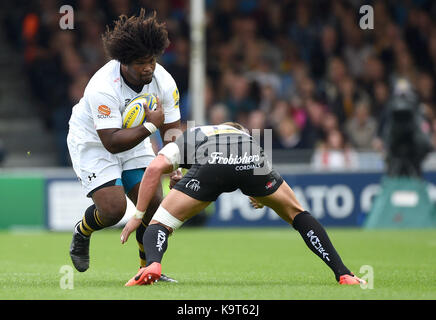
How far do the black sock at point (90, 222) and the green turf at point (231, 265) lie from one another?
44cm

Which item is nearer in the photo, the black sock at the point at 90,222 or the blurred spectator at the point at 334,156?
the black sock at the point at 90,222

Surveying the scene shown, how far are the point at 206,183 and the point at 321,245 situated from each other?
3.52 ft

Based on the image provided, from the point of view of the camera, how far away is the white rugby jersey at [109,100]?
782cm

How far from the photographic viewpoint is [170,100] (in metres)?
8.23

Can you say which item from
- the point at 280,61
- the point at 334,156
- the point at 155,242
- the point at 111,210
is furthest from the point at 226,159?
the point at 280,61

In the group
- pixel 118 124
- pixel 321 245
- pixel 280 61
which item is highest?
pixel 280 61

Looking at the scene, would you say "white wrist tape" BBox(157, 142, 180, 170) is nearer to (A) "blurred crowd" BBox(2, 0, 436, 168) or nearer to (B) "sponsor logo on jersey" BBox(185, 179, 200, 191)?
(B) "sponsor logo on jersey" BBox(185, 179, 200, 191)

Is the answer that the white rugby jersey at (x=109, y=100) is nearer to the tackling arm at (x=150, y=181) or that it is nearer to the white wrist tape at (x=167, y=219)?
the tackling arm at (x=150, y=181)

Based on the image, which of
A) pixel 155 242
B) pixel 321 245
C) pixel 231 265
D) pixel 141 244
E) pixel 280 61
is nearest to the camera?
pixel 155 242

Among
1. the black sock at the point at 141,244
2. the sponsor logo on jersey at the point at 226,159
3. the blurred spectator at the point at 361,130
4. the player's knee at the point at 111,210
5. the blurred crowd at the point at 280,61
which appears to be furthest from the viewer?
the blurred spectator at the point at 361,130

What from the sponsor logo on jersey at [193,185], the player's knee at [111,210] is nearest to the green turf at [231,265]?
the player's knee at [111,210]

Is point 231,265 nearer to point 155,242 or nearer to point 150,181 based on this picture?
point 155,242

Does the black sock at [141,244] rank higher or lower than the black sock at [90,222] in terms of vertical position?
lower

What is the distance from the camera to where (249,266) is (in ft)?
32.2
